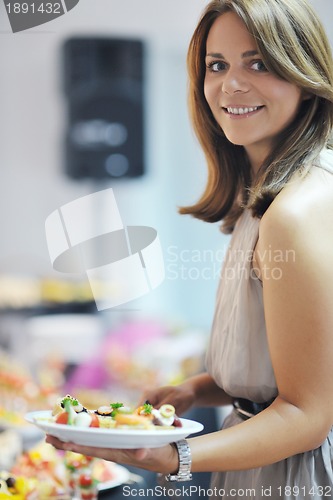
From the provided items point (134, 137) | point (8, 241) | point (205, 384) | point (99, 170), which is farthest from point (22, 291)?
point (205, 384)

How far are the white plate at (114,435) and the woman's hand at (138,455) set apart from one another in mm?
12

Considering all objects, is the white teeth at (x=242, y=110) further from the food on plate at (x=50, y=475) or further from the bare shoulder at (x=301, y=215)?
Answer: the food on plate at (x=50, y=475)

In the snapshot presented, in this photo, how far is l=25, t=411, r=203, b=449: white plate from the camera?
3.24 ft

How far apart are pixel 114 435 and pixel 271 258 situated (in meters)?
0.35

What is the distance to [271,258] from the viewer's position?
109cm

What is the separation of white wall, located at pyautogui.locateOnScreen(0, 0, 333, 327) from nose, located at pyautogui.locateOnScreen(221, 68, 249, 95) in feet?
3.71
